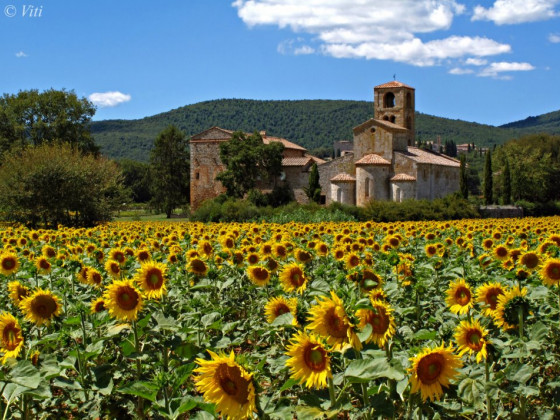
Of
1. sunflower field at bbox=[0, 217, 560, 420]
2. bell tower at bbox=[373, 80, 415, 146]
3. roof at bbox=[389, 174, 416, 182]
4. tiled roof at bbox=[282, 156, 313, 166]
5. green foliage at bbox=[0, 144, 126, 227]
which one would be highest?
bell tower at bbox=[373, 80, 415, 146]

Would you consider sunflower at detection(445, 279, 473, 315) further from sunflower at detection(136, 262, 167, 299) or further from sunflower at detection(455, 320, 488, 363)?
sunflower at detection(136, 262, 167, 299)

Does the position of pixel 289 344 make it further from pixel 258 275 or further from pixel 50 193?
pixel 50 193

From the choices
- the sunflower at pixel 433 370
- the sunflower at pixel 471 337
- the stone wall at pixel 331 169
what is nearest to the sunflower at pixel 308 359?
the sunflower at pixel 433 370

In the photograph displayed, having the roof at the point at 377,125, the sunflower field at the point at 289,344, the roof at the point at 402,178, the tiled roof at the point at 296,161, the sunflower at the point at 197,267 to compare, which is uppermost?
the roof at the point at 377,125

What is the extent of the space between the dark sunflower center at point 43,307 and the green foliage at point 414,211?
29.8 m

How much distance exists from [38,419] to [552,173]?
230 feet

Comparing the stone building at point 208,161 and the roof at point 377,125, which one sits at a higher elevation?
the roof at point 377,125

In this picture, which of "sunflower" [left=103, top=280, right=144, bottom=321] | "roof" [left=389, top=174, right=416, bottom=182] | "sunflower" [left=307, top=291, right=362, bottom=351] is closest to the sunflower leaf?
"sunflower" [left=307, top=291, right=362, bottom=351]

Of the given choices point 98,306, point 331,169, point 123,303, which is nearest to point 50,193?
point 98,306

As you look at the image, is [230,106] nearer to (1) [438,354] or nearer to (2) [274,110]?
(2) [274,110]

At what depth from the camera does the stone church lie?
47.9 meters

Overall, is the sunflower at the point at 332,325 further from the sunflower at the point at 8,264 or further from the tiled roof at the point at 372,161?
the tiled roof at the point at 372,161

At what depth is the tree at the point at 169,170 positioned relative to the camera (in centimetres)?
6159

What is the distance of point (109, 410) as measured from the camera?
156 inches
